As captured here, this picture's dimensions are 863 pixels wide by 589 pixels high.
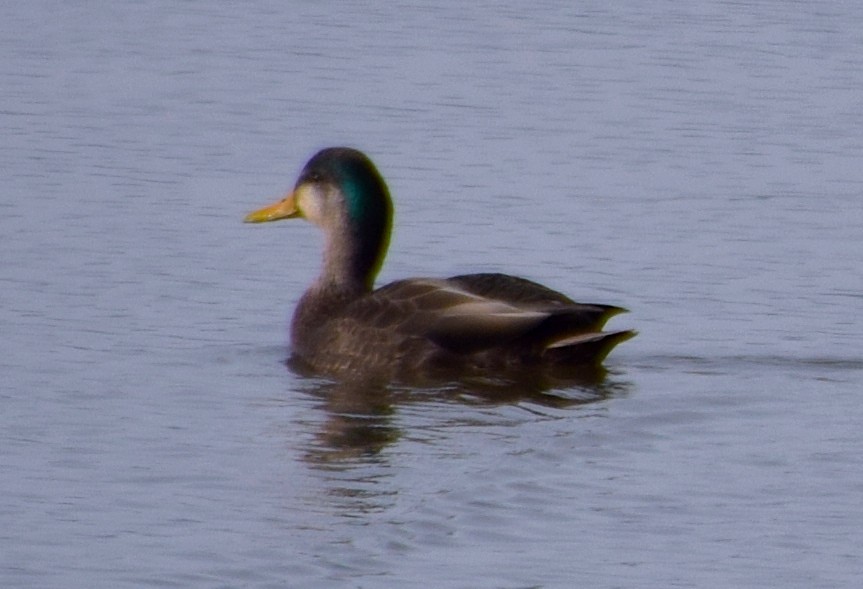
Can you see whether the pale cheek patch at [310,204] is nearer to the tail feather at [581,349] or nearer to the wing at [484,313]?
the wing at [484,313]

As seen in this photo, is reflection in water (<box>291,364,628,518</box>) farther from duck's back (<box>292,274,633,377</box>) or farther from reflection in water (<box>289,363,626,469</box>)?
duck's back (<box>292,274,633,377</box>)

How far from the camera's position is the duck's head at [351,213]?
1171 cm

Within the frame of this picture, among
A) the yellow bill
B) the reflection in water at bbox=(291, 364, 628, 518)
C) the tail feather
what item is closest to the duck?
the tail feather

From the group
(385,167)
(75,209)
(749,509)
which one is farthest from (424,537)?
(385,167)

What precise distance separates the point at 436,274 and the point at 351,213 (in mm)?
1248

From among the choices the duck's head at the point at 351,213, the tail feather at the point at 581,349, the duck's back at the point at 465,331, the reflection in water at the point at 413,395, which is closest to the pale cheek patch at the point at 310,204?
the duck's head at the point at 351,213

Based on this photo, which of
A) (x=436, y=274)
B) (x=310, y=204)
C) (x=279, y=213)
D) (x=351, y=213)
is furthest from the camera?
(x=436, y=274)

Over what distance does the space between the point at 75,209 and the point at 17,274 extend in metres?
1.55

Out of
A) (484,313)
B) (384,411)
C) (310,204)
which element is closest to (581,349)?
(484,313)

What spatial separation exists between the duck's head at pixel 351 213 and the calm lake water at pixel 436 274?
48 centimetres

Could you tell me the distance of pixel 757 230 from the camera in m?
13.8

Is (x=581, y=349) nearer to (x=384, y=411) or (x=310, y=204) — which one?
(x=384, y=411)

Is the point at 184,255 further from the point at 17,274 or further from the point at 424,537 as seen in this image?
the point at 424,537

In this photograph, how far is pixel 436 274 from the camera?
12898 mm
